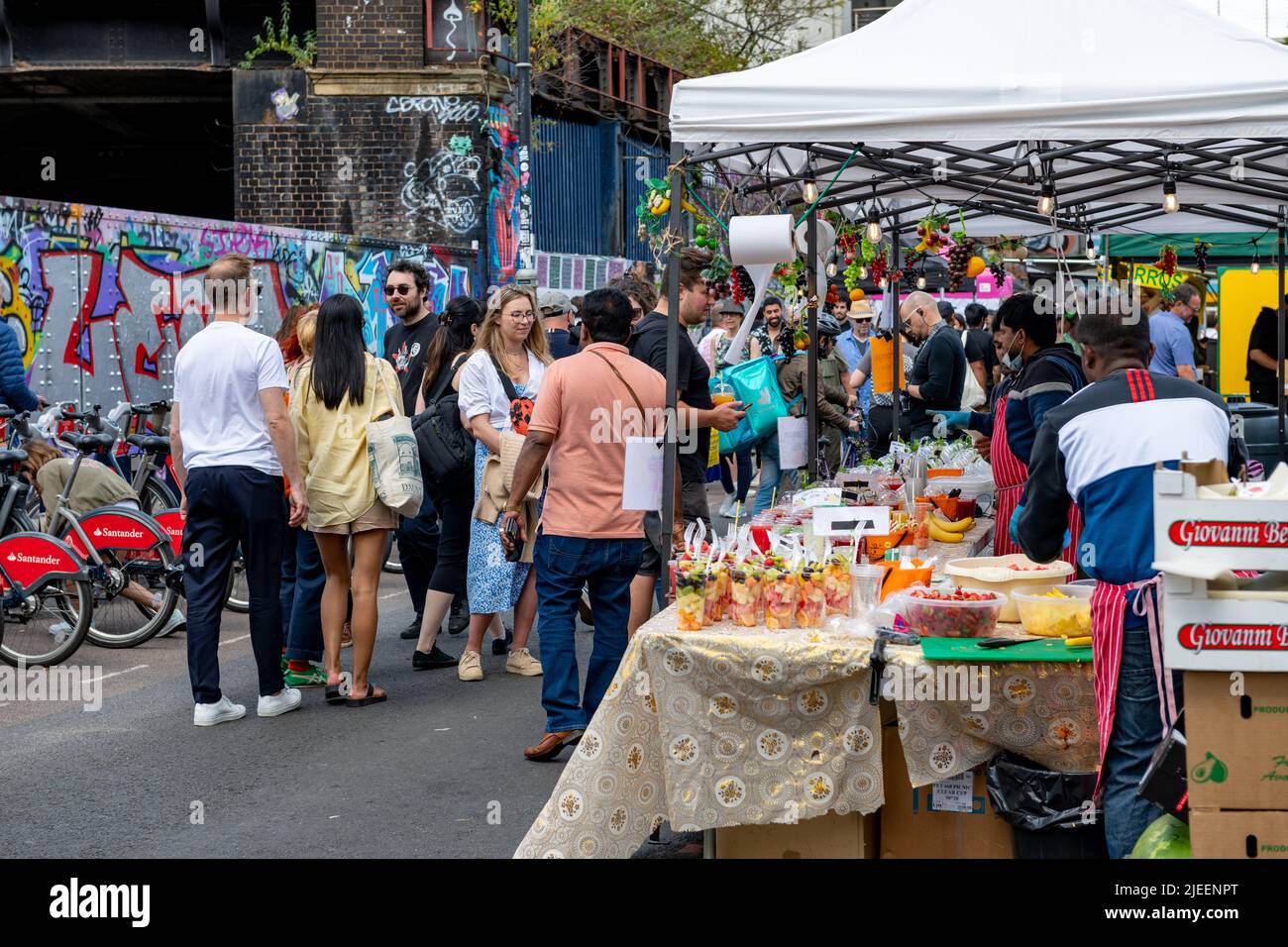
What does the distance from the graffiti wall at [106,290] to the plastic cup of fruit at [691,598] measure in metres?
9.25

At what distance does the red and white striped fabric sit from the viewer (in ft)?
13.5

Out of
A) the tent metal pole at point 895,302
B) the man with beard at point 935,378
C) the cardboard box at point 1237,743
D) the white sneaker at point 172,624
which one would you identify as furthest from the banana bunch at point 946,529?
the white sneaker at point 172,624

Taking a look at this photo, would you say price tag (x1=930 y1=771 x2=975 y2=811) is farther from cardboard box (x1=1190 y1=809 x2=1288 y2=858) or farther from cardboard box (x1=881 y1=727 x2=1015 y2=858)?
cardboard box (x1=1190 y1=809 x2=1288 y2=858)

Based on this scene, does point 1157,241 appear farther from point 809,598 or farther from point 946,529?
point 809,598

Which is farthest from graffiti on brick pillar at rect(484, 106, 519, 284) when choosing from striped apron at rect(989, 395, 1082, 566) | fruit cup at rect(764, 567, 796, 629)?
fruit cup at rect(764, 567, 796, 629)

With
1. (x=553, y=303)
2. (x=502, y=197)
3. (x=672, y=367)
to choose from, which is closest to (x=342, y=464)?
(x=672, y=367)

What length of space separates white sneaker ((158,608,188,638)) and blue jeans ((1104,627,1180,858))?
21.9ft

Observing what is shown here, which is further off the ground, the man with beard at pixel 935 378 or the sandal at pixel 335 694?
the man with beard at pixel 935 378

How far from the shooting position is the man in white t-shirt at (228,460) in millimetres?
7168

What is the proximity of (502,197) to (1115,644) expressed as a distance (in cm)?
1905

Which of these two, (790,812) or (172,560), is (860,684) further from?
(172,560)

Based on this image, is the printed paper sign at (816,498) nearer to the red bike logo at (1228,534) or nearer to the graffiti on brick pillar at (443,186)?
the red bike logo at (1228,534)
